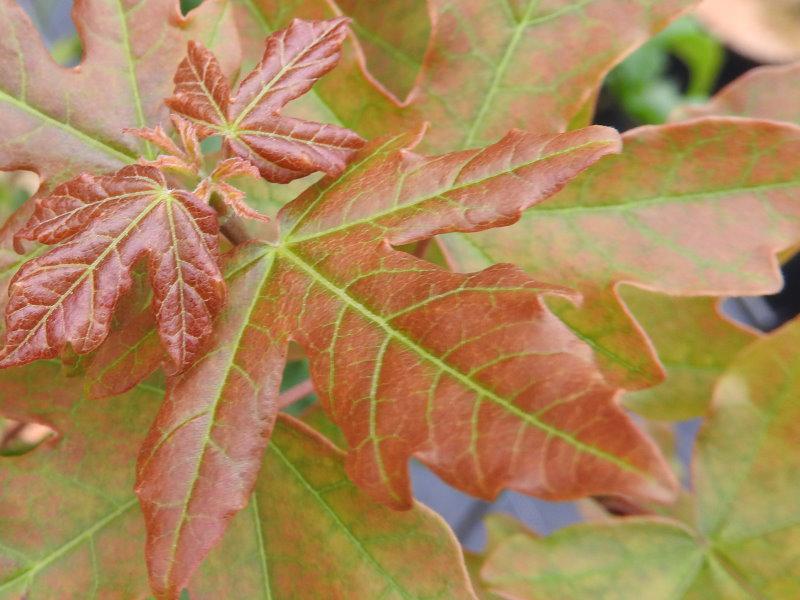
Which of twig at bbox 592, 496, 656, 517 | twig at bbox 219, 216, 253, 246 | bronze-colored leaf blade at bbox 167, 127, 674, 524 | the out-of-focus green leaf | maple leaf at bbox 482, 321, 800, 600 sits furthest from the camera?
the out-of-focus green leaf

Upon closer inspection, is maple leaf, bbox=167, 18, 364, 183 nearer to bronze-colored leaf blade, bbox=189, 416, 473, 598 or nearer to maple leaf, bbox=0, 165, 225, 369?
maple leaf, bbox=0, 165, 225, 369

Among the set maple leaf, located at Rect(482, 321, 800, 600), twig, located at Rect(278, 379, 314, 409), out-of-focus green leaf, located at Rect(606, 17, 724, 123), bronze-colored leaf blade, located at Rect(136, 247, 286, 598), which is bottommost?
out-of-focus green leaf, located at Rect(606, 17, 724, 123)

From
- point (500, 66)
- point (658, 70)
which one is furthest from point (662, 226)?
point (658, 70)

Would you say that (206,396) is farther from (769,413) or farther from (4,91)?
(769,413)

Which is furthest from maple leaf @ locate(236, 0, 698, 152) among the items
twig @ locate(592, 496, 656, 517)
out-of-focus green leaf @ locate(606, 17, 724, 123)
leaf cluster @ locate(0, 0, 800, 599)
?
out-of-focus green leaf @ locate(606, 17, 724, 123)

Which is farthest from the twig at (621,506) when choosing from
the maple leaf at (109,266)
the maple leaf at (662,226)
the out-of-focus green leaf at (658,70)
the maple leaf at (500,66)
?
the out-of-focus green leaf at (658,70)

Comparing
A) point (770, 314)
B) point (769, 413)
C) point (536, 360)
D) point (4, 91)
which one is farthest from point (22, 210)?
point (770, 314)
